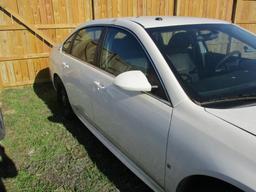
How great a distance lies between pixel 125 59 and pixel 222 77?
3.24 feet

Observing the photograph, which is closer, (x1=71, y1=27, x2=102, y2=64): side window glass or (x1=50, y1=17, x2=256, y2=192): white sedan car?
(x1=50, y1=17, x2=256, y2=192): white sedan car

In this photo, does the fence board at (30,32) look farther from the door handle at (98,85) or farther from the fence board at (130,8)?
the door handle at (98,85)

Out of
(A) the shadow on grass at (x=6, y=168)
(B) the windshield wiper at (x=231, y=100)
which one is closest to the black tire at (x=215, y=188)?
(B) the windshield wiper at (x=231, y=100)

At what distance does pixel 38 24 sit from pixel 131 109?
4.70 m

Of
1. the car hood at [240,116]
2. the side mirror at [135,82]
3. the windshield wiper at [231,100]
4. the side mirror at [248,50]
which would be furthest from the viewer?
the side mirror at [248,50]

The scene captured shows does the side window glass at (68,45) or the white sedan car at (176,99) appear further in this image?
the side window glass at (68,45)

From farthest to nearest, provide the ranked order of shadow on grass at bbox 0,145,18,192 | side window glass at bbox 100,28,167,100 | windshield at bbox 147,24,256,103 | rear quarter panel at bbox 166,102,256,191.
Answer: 1. shadow on grass at bbox 0,145,18,192
2. side window glass at bbox 100,28,167,100
3. windshield at bbox 147,24,256,103
4. rear quarter panel at bbox 166,102,256,191

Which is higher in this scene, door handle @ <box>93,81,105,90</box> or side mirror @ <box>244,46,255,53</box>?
side mirror @ <box>244,46,255,53</box>

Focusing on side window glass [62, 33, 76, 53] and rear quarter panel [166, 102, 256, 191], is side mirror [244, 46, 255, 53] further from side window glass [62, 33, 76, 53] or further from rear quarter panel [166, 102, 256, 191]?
side window glass [62, 33, 76, 53]

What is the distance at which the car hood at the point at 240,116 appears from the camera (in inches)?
64.5

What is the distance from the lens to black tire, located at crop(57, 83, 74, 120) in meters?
4.51

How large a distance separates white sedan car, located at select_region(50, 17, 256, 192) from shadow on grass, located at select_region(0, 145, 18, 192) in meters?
1.07

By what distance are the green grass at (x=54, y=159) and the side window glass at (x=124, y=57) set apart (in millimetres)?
1183

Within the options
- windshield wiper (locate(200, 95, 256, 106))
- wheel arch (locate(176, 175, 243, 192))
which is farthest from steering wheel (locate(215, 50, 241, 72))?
wheel arch (locate(176, 175, 243, 192))
